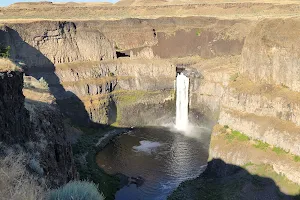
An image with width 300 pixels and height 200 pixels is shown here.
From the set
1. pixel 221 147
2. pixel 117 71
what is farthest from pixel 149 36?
pixel 221 147

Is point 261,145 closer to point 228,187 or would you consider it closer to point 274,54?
point 228,187

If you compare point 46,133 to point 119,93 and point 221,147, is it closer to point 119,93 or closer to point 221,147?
point 221,147

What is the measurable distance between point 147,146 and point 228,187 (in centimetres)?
1934

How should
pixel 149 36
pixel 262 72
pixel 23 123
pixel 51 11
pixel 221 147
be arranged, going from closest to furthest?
1. pixel 23 123
2. pixel 221 147
3. pixel 262 72
4. pixel 149 36
5. pixel 51 11

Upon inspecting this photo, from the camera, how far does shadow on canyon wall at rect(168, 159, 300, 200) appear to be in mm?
33906

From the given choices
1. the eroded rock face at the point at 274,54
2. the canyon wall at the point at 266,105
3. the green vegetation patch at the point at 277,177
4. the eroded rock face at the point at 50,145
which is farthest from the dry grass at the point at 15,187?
the eroded rock face at the point at 274,54

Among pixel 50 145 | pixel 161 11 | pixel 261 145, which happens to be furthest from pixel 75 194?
pixel 161 11

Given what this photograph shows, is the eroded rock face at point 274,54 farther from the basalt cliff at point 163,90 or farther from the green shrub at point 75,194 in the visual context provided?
the green shrub at point 75,194

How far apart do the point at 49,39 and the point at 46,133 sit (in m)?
42.8

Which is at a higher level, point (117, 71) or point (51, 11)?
point (51, 11)

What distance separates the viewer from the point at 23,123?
22.6 meters

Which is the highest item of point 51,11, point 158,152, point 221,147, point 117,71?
point 51,11

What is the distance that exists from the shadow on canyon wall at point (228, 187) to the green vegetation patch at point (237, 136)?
3.38m

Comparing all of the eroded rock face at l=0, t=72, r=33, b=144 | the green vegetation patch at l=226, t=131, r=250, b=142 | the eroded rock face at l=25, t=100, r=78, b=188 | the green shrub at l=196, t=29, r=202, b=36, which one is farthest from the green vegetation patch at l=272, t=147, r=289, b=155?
the green shrub at l=196, t=29, r=202, b=36
